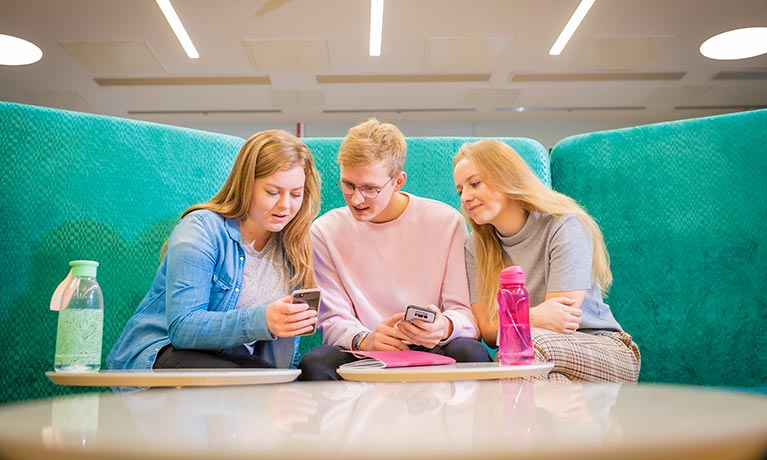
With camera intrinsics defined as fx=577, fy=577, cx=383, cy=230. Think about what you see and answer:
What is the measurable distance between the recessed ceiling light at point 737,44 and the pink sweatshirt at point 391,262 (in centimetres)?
447

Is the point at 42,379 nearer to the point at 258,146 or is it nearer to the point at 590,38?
the point at 258,146

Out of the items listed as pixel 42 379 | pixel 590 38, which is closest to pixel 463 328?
pixel 42 379

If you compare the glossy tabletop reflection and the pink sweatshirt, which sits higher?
the pink sweatshirt

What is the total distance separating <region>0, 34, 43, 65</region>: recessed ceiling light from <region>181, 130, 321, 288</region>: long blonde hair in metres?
4.38

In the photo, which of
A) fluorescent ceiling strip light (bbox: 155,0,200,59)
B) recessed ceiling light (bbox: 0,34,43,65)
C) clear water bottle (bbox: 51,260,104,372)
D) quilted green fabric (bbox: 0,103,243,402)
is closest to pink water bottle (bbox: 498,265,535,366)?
clear water bottle (bbox: 51,260,104,372)

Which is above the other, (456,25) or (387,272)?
(456,25)

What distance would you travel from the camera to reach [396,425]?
45 centimetres

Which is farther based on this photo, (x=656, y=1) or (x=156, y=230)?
(x=656, y=1)

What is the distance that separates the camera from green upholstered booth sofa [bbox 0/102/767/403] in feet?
5.44

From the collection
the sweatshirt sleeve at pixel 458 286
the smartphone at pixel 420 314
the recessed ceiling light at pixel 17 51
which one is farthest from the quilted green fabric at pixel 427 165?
the recessed ceiling light at pixel 17 51

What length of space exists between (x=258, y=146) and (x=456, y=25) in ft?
11.8

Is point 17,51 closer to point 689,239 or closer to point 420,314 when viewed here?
point 420,314

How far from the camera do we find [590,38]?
16.3 feet

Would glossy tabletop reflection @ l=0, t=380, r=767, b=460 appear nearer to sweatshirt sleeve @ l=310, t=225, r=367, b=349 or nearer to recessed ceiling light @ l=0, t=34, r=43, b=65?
sweatshirt sleeve @ l=310, t=225, r=367, b=349
